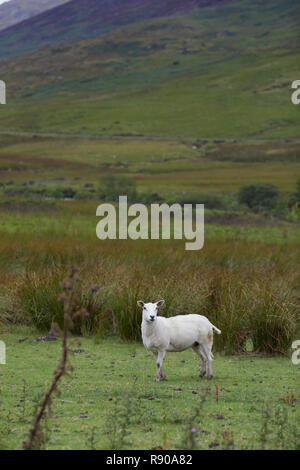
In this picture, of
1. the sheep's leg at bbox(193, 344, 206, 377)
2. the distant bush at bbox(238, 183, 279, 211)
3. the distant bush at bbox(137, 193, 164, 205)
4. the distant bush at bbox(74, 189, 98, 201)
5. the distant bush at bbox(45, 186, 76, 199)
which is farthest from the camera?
the distant bush at bbox(238, 183, 279, 211)

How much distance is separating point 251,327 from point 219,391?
10.1 feet

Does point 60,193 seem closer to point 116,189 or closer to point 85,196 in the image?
point 85,196

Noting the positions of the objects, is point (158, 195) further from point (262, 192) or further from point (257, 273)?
point (257, 273)

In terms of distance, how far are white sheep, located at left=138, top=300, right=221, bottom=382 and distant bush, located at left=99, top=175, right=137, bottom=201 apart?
40.8 metres

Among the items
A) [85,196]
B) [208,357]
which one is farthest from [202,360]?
[85,196]

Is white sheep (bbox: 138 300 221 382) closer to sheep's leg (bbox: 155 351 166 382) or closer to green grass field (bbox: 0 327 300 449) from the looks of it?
sheep's leg (bbox: 155 351 166 382)

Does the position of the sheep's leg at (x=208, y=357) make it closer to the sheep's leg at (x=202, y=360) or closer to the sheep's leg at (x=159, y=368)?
the sheep's leg at (x=202, y=360)

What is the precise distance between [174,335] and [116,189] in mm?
44405

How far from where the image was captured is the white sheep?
29.9 feet

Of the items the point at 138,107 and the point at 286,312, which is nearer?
the point at 286,312

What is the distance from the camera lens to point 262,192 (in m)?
60.1

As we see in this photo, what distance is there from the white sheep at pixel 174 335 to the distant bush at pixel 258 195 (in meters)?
49.8

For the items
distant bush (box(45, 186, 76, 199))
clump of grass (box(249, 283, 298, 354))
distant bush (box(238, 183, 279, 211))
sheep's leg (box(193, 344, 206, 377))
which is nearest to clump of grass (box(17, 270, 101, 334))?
clump of grass (box(249, 283, 298, 354))

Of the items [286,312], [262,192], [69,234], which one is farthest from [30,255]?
[262,192]
